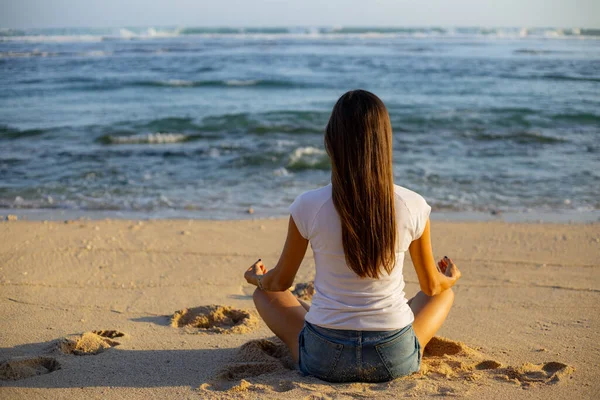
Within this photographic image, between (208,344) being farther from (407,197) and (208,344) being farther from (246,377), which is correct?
(407,197)

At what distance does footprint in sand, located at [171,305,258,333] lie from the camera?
3594mm

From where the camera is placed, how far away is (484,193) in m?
7.23

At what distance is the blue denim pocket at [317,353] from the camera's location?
2588mm

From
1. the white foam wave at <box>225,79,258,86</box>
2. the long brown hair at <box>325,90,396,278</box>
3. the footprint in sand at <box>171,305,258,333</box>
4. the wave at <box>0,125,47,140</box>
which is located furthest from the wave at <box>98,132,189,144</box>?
the long brown hair at <box>325,90,396,278</box>

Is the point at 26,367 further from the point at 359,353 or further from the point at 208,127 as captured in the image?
the point at 208,127

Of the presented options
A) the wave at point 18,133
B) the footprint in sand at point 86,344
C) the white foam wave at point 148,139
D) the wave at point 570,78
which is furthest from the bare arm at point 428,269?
the wave at point 570,78

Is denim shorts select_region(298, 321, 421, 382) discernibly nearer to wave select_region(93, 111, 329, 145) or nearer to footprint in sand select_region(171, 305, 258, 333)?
footprint in sand select_region(171, 305, 258, 333)

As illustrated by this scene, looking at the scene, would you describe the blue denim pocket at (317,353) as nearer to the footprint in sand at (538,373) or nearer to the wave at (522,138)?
the footprint in sand at (538,373)

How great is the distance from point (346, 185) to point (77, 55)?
1143 inches

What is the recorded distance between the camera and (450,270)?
292cm

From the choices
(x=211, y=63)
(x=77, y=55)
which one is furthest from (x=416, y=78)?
(x=77, y=55)

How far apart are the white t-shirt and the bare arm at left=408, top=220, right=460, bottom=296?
0.20 feet

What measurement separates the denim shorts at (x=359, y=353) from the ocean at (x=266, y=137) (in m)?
3.85

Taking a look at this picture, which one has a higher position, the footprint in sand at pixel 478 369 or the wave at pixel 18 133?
the wave at pixel 18 133
